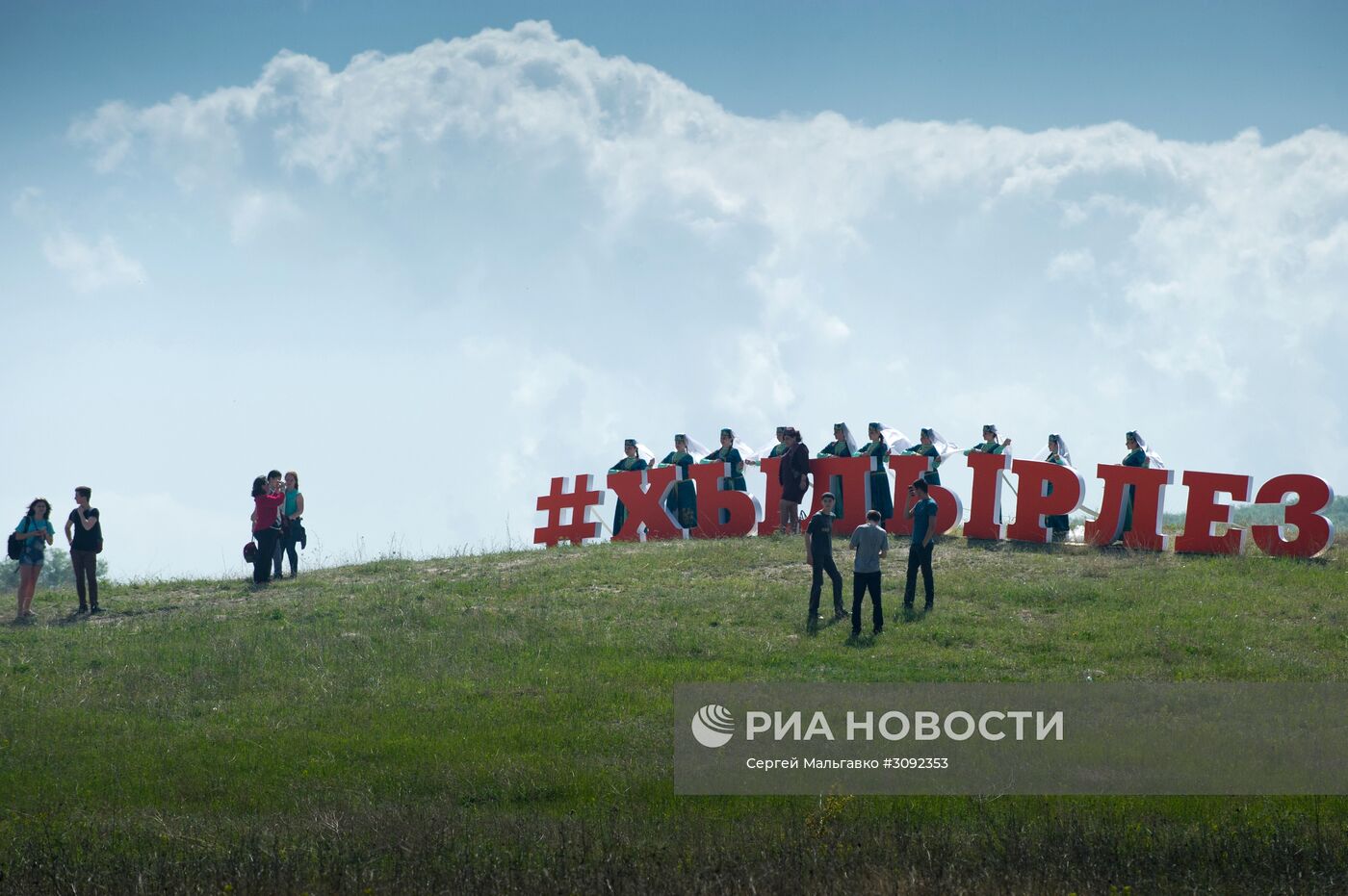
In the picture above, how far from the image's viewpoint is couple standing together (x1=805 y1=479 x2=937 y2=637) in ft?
64.8

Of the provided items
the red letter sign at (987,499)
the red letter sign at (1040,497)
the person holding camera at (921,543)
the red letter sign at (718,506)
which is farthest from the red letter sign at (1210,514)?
the red letter sign at (718,506)

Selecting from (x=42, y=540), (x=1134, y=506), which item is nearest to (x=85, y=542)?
(x=42, y=540)

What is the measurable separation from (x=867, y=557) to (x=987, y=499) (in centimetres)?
1003

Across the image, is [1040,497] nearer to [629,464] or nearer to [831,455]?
[831,455]

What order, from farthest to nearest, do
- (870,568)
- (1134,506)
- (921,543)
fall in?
(1134,506) < (921,543) < (870,568)

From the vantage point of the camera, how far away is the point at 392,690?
17531 millimetres

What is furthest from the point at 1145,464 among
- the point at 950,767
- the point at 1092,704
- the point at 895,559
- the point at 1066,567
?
the point at 950,767

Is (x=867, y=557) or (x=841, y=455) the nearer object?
(x=867, y=557)

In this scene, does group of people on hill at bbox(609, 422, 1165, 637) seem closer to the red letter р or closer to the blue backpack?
the red letter р

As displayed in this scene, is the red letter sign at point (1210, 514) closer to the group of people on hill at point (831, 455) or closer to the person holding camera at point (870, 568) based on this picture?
the group of people on hill at point (831, 455)

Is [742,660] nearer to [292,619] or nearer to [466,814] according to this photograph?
[466,814]

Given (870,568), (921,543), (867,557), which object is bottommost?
(870,568)

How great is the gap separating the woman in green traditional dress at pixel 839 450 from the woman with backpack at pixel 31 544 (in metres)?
16.0

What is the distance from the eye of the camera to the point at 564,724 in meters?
15.7
